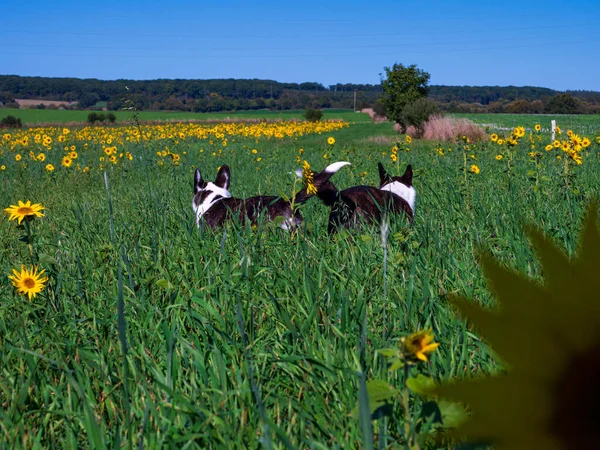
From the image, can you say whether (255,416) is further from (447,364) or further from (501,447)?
(501,447)

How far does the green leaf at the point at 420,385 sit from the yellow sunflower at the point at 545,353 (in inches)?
2.4

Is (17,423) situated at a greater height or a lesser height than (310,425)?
lesser

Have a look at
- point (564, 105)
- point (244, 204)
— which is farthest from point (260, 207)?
point (564, 105)

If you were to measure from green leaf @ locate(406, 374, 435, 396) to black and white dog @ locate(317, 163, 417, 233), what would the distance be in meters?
3.22

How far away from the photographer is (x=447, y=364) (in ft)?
6.13

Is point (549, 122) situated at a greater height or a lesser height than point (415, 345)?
greater

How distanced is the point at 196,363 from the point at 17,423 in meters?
0.54

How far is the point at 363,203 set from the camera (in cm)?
483

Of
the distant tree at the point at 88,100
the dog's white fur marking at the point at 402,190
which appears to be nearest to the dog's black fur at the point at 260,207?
the dog's white fur marking at the point at 402,190

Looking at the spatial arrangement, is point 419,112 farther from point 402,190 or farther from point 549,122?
point 549,122

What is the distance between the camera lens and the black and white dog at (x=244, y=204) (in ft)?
14.3

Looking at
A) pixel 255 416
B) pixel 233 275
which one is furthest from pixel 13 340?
pixel 255 416

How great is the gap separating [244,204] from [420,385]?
346 centimetres

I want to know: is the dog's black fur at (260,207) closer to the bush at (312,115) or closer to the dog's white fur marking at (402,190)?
the dog's white fur marking at (402,190)
